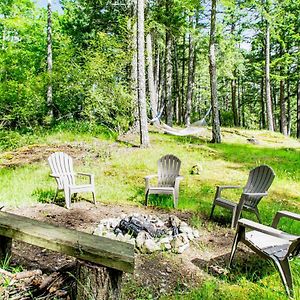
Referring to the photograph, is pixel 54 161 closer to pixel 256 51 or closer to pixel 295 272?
pixel 295 272

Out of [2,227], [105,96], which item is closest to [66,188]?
[2,227]

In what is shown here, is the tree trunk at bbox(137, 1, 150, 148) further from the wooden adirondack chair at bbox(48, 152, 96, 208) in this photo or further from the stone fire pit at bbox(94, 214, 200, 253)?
the stone fire pit at bbox(94, 214, 200, 253)

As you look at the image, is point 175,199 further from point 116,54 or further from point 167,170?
point 116,54

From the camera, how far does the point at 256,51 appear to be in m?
18.0

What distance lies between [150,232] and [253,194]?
56.1 inches

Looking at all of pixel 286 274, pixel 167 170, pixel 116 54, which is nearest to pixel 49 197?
pixel 167 170

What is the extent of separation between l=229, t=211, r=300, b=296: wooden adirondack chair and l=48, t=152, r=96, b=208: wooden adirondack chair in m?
2.75

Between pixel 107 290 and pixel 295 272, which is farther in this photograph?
pixel 295 272

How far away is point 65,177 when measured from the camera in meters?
5.39

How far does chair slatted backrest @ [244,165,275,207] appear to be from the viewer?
4.39 m

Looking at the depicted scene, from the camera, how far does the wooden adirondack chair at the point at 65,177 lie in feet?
16.6

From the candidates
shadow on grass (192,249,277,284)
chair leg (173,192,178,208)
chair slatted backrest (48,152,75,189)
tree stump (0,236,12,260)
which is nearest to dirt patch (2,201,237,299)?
shadow on grass (192,249,277,284)

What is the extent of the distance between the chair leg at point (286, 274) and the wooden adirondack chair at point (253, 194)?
1547mm

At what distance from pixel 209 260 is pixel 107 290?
5.66 feet
